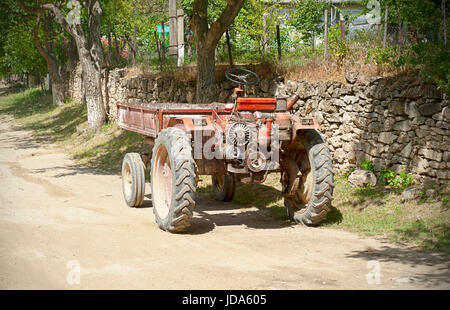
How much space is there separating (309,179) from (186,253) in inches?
92.3

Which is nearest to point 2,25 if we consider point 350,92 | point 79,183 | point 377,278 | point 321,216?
point 79,183

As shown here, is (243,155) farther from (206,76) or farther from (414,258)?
(206,76)

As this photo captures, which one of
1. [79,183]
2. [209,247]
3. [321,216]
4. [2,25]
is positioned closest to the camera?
[209,247]

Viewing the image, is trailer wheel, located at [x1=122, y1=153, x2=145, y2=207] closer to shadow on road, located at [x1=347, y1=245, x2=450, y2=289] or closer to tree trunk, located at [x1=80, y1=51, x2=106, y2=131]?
shadow on road, located at [x1=347, y1=245, x2=450, y2=289]

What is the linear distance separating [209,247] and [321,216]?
6.08 feet

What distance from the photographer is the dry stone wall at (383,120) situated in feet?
26.9

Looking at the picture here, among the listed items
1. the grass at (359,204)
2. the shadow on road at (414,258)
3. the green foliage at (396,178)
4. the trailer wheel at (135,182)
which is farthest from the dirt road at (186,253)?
the green foliage at (396,178)

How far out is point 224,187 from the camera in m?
9.95

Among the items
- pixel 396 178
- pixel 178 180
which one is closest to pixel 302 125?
pixel 178 180

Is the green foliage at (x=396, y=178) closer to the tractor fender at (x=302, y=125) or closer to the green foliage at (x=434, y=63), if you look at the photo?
the green foliage at (x=434, y=63)

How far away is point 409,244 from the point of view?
6.75 metres

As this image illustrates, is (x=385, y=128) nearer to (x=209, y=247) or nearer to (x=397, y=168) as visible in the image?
(x=397, y=168)

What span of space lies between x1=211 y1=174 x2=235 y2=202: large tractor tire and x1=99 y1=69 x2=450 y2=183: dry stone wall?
7.25 feet

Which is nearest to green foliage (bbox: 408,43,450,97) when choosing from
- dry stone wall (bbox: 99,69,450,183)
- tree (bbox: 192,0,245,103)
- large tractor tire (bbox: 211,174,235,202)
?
dry stone wall (bbox: 99,69,450,183)
